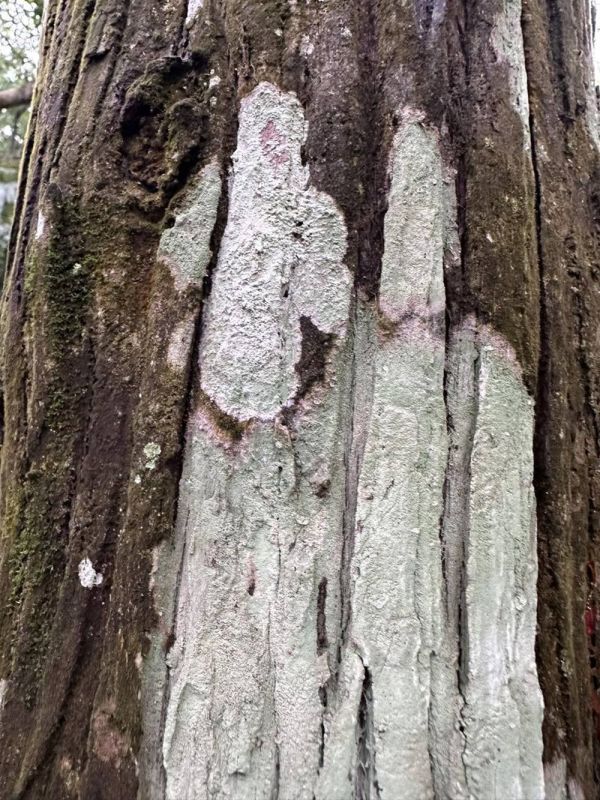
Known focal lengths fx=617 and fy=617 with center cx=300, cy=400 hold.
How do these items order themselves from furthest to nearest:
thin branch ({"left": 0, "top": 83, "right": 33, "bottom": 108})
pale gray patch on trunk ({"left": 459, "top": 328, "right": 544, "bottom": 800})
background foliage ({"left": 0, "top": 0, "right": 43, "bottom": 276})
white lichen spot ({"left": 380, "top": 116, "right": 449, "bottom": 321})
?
background foliage ({"left": 0, "top": 0, "right": 43, "bottom": 276}) < thin branch ({"left": 0, "top": 83, "right": 33, "bottom": 108}) < white lichen spot ({"left": 380, "top": 116, "right": 449, "bottom": 321}) < pale gray patch on trunk ({"left": 459, "top": 328, "right": 544, "bottom": 800})

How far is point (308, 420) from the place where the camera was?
1.03 m

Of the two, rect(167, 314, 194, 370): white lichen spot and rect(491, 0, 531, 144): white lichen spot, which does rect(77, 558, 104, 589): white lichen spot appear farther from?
rect(491, 0, 531, 144): white lichen spot

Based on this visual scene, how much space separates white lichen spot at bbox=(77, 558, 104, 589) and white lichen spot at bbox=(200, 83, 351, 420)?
35 cm

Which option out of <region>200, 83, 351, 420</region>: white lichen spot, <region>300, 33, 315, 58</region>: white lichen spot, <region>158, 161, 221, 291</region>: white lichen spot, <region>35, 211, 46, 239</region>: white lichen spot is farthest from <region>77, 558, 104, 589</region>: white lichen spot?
<region>300, 33, 315, 58</region>: white lichen spot

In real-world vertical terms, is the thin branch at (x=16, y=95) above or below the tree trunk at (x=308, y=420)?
above

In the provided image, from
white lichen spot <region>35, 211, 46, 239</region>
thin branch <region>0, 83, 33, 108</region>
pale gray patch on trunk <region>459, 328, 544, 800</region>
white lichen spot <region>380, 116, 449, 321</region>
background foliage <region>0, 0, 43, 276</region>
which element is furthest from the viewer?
background foliage <region>0, 0, 43, 276</region>

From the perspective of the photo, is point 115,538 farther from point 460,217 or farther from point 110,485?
point 460,217

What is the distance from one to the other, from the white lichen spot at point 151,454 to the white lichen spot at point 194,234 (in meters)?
0.28

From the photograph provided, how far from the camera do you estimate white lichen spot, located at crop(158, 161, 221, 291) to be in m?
1.11

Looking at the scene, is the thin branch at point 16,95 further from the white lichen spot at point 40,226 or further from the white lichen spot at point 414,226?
the white lichen spot at point 414,226

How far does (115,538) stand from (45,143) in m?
0.83

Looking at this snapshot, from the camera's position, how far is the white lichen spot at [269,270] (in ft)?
3.46

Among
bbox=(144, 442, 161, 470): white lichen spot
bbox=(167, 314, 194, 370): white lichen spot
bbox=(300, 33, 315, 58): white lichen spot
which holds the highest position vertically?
bbox=(300, 33, 315, 58): white lichen spot

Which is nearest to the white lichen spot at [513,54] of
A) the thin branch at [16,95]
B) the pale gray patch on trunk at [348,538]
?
the pale gray patch on trunk at [348,538]
